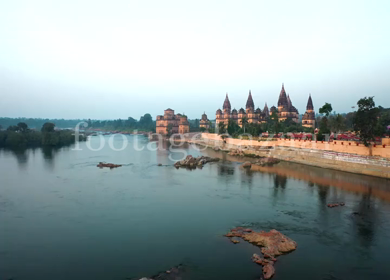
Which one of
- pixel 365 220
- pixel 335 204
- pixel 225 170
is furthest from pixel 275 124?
pixel 365 220

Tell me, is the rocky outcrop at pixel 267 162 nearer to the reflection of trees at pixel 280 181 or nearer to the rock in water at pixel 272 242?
the reflection of trees at pixel 280 181

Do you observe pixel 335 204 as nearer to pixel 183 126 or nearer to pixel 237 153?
pixel 237 153

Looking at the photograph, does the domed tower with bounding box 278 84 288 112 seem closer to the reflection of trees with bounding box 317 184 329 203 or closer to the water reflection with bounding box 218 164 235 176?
the water reflection with bounding box 218 164 235 176

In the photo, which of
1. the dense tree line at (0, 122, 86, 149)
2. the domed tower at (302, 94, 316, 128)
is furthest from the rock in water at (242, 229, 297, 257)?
the dense tree line at (0, 122, 86, 149)

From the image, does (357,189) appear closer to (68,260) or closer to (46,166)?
(68,260)

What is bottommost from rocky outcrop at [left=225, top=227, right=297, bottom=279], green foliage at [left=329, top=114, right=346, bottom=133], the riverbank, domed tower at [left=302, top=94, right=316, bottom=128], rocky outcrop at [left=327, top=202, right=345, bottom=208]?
rocky outcrop at [left=225, top=227, right=297, bottom=279]

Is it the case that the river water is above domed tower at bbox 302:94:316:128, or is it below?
below
